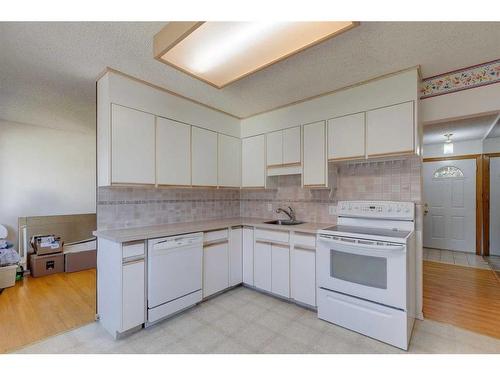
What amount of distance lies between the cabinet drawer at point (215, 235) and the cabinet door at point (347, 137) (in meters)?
1.47

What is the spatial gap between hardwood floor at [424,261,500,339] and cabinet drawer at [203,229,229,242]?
220 centimetres

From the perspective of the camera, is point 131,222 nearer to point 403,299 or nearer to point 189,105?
point 189,105

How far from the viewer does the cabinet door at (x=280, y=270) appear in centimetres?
263

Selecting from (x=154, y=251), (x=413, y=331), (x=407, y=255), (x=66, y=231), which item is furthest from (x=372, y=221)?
(x=66, y=231)

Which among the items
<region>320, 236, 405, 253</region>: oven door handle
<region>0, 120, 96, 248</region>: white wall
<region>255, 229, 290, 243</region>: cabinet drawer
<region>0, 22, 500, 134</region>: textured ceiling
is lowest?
<region>255, 229, 290, 243</region>: cabinet drawer

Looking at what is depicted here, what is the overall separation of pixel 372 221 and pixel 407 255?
59 cm

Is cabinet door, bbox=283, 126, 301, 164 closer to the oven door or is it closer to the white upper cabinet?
the white upper cabinet

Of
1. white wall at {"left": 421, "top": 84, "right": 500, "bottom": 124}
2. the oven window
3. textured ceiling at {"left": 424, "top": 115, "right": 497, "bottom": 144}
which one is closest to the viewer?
the oven window

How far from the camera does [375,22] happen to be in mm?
1559

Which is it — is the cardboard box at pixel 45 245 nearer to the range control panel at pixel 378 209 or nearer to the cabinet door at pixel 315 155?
the cabinet door at pixel 315 155

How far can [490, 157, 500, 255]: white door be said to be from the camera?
14.9 ft

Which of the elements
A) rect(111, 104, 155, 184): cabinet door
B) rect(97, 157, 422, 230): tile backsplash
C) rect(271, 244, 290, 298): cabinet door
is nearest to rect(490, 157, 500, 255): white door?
rect(97, 157, 422, 230): tile backsplash

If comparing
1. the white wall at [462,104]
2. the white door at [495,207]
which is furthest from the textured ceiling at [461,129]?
the white wall at [462,104]

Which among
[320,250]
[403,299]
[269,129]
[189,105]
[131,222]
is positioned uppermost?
[189,105]
